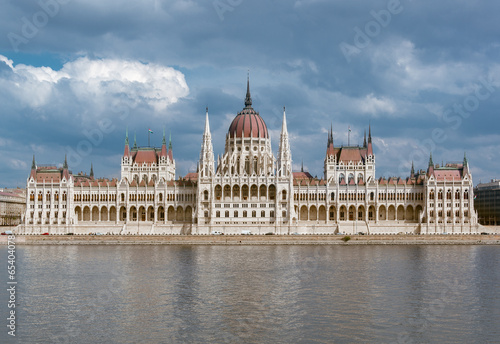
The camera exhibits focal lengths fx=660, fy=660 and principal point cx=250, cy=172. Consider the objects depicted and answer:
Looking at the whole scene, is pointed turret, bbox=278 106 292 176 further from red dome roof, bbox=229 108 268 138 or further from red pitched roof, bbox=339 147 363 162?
red pitched roof, bbox=339 147 363 162

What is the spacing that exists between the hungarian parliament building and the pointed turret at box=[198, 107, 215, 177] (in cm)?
21

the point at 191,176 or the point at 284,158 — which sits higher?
the point at 284,158

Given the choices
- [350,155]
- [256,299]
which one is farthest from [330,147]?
[256,299]

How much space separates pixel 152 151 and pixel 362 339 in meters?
119

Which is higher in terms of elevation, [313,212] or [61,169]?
[61,169]

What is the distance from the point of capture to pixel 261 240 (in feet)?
385

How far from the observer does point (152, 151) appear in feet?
505

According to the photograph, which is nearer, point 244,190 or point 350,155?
point 244,190

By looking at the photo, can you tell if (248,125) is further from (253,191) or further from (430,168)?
(430,168)

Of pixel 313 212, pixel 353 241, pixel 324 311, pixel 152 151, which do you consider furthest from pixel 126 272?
pixel 152 151

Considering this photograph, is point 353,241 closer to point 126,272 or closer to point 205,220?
point 205,220

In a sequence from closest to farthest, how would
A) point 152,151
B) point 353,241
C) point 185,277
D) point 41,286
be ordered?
1. point 41,286
2. point 185,277
3. point 353,241
4. point 152,151

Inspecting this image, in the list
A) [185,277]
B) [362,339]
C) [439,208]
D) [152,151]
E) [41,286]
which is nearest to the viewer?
[362,339]

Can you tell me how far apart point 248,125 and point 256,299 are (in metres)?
97.0
